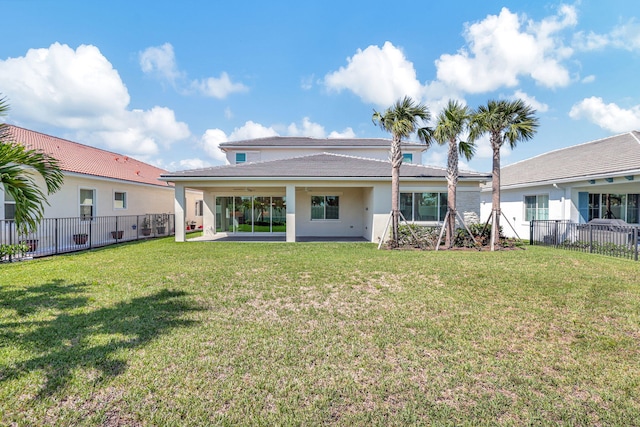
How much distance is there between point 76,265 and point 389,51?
18041 millimetres

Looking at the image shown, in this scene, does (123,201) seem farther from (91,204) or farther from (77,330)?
(77,330)

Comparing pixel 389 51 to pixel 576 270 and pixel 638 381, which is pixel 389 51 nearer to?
pixel 576 270

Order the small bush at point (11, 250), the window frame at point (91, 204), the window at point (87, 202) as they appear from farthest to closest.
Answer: the window at point (87, 202)
the window frame at point (91, 204)
the small bush at point (11, 250)

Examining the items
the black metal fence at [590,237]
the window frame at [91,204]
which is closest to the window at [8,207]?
the window frame at [91,204]

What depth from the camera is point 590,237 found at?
12742 mm

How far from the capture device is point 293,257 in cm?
1132

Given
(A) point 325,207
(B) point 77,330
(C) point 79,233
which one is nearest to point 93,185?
(C) point 79,233

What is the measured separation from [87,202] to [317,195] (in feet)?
42.2

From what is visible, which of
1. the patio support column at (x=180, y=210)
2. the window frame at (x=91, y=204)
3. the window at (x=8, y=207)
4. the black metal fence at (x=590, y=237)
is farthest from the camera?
the patio support column at (x=180, y=210)

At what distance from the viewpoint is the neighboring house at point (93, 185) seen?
1436cm

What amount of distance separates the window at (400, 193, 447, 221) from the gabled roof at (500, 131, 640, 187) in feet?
20.4

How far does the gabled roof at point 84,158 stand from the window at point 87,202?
113 cm

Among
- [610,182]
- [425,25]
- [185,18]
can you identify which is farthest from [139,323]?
[610,182]

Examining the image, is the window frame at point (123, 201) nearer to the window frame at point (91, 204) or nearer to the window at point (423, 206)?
the window frame at point (91, 204)
